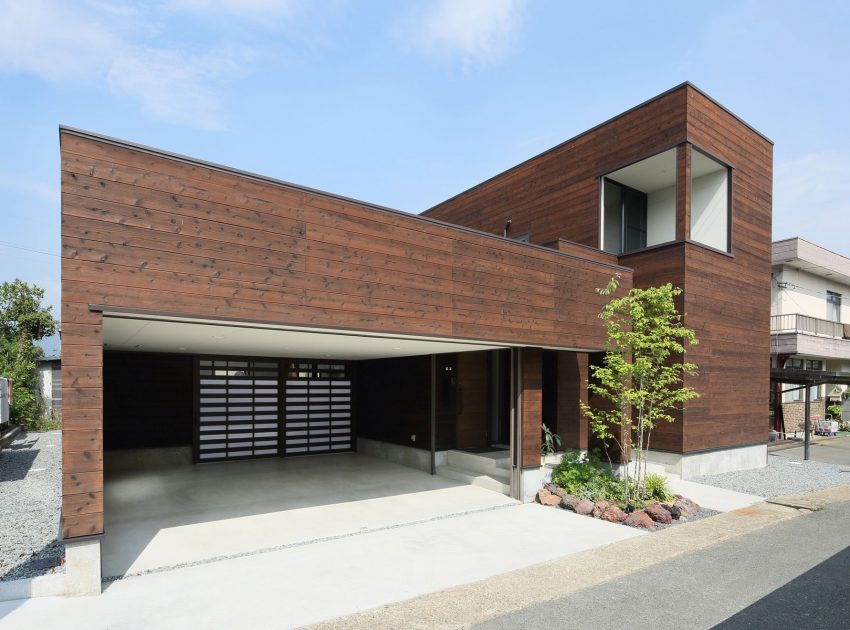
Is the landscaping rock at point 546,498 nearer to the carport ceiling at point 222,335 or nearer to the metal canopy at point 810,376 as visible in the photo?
the carport ceiling at point 222,335

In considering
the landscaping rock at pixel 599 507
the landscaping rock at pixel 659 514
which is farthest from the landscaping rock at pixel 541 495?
the landscaping rock at pixel 659 514

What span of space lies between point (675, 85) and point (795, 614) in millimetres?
9957

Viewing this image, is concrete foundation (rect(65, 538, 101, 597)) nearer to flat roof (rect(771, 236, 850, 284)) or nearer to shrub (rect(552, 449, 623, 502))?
shrub (rect(552, 449, 623, 502))

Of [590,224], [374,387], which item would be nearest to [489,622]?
[374,387]

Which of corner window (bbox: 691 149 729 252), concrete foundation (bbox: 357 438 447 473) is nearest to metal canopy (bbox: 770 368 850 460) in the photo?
corner window (bbox: 691 149 729 252)

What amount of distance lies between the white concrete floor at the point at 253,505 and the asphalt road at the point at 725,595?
3158 millimetres

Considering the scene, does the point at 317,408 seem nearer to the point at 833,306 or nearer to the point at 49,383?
the point at 49,383

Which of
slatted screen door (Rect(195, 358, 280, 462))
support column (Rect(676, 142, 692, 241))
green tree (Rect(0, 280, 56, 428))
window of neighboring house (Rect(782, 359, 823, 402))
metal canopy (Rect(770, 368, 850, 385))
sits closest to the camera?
support column (Rect(676, 142, 692, 241))

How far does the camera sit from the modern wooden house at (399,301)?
189 inches

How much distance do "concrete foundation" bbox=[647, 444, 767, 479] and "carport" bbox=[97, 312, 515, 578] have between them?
3.89m

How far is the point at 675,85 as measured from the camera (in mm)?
10664

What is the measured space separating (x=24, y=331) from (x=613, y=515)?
729 inches

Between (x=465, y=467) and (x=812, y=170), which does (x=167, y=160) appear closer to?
(x=465, y=467)

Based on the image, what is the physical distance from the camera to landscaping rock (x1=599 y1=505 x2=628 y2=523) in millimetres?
7434
